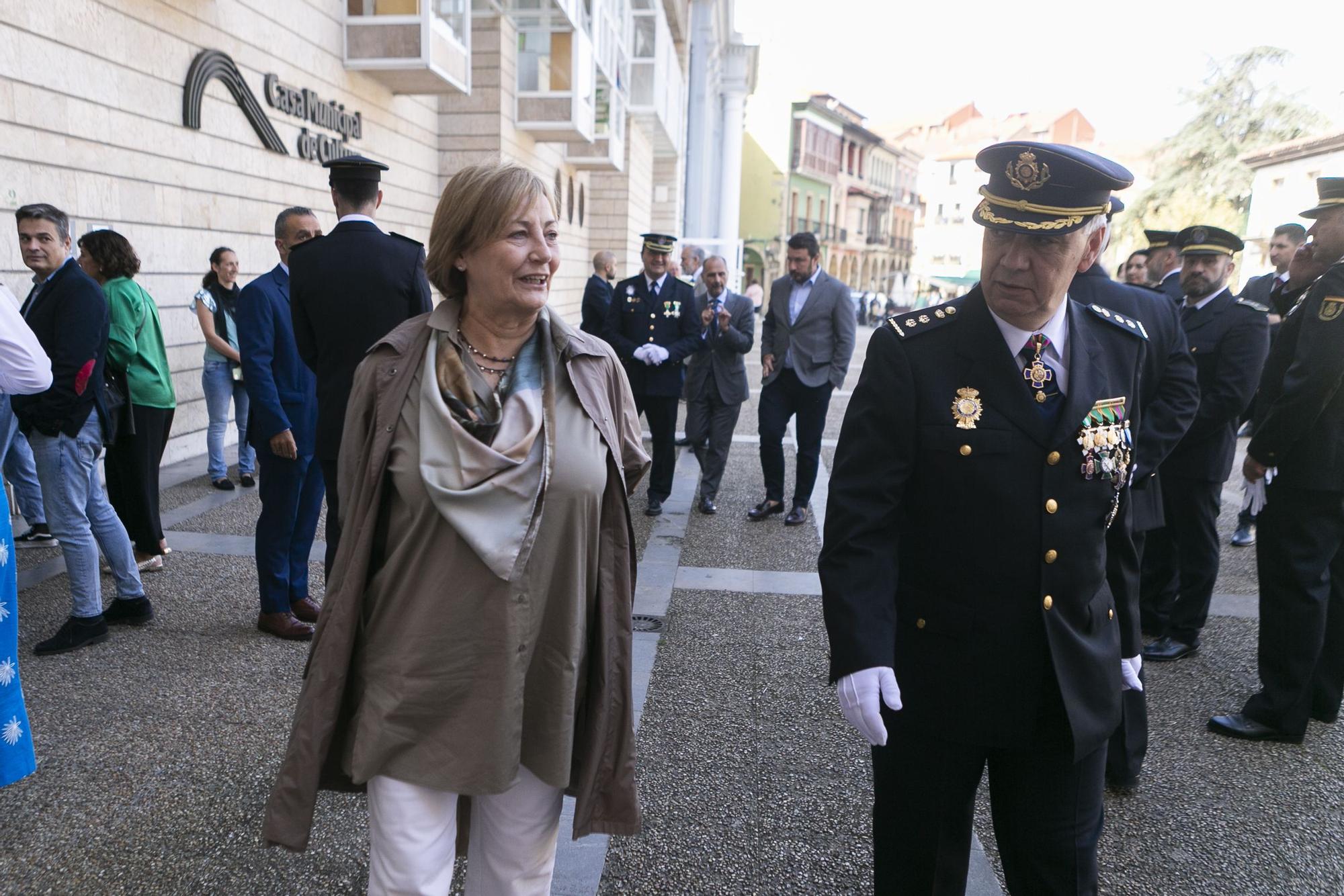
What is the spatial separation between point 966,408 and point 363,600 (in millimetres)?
1327

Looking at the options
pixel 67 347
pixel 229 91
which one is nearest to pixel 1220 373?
pixel 67 347

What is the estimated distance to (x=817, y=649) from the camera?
4.75 m

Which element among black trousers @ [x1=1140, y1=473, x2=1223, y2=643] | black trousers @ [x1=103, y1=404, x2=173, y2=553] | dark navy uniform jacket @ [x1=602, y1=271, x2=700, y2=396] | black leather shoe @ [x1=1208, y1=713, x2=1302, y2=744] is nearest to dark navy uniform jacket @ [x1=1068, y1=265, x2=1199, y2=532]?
black leather shoe @ [x1=1208, y1=713, x2=1302, y2=744]

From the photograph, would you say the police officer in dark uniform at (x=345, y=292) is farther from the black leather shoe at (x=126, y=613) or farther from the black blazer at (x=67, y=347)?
the black leather shoe at (x=126, y=613)

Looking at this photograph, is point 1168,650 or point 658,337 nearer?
point 1168,650

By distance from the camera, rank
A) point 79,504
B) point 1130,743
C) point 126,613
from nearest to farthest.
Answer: point 1130,743, point 79,504, point 126,613

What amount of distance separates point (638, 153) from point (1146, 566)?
1013 inches

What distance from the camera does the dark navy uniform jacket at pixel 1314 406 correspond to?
3672mm

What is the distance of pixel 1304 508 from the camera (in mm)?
3869

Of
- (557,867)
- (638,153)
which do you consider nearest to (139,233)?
(557,867)

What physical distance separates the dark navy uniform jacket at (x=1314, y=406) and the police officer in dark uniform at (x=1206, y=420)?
67 centimetres

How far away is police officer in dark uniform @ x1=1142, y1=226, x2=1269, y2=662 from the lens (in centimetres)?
458

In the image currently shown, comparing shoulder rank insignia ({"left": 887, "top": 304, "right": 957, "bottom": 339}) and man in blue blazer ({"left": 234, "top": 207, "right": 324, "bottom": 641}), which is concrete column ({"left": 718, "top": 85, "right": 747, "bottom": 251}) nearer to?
man in blue blazer ({"left": 234, "top": 207, "right": 324, "bottom": 641})

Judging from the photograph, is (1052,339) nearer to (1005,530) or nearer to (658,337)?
(1005,530)
